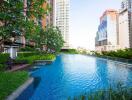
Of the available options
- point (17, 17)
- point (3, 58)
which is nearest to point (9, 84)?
point (17, 17)

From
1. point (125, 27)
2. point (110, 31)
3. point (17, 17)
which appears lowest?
point (17, 17)

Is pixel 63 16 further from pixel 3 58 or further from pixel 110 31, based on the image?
pixel 3 58

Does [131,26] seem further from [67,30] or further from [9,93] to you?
[9,93]

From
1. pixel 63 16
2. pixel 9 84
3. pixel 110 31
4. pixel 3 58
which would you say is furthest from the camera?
pixel 63 16

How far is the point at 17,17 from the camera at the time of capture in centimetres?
1284

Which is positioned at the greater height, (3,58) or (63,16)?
(63,16)

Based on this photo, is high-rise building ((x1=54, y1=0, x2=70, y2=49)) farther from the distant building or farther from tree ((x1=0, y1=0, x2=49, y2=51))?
tree ((x1=0, y1=0, x2=49, y2=51))

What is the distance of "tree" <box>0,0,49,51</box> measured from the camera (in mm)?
12227

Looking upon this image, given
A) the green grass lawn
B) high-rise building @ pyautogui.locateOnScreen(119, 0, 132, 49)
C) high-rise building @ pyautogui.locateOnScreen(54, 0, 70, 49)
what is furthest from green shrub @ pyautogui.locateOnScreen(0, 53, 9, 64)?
high-rise building @ pyautogui.locateOnScreen(54, 0, 70, 49)

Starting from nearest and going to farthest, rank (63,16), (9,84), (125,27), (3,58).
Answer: (9,84)
(3,58)
(125,27)
(63,16)

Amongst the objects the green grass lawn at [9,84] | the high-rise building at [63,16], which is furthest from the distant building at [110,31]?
the green grass lawn at [9,84]

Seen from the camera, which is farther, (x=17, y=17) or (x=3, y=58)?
(x=3, y=58)

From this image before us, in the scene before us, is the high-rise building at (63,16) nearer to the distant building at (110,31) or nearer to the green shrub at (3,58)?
the distant building at (110,31)

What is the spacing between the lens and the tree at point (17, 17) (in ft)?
40.1
